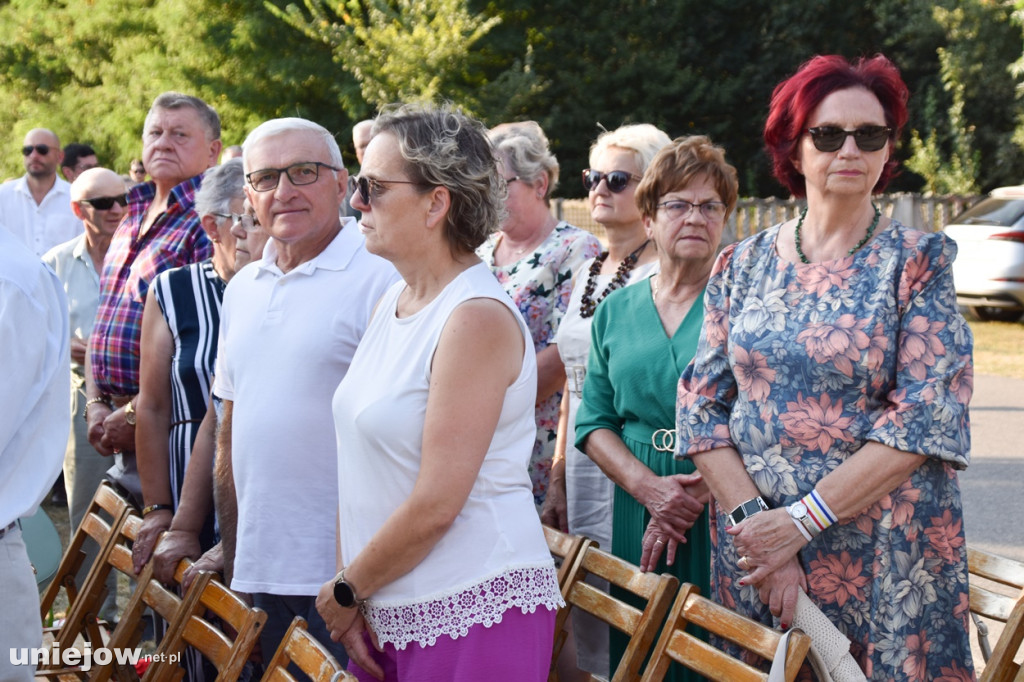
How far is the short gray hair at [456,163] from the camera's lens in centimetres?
233

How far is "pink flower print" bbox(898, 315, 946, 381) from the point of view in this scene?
243 centimetres

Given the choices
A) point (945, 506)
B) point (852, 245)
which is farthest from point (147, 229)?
point (945, 506)

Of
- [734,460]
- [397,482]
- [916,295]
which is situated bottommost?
[734,460]

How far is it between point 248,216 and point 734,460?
180 centimetres

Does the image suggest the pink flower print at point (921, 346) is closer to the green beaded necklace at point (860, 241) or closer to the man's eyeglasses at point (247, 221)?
the green beaded necklace at point (860, 241)

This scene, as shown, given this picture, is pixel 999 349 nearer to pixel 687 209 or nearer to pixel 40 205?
pixel 40 205

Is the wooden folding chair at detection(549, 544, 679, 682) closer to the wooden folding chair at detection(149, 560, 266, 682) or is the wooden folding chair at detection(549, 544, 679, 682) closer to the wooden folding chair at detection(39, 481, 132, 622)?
the wooden folding chair at detection(149, 560, 266, 682)

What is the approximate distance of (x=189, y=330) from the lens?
3.67m

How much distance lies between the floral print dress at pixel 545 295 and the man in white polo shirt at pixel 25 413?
1795mm

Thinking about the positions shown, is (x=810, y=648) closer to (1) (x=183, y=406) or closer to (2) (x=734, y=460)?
(2) (x=734, y=460)

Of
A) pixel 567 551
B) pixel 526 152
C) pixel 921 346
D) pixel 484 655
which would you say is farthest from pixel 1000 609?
pixel 526 152

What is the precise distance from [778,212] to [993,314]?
451cm

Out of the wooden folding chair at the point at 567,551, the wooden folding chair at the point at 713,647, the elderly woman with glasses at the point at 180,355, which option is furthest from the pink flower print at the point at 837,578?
the elderly woman with glasses at the point at 180,355

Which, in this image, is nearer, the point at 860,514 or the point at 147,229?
the point at 860,514
